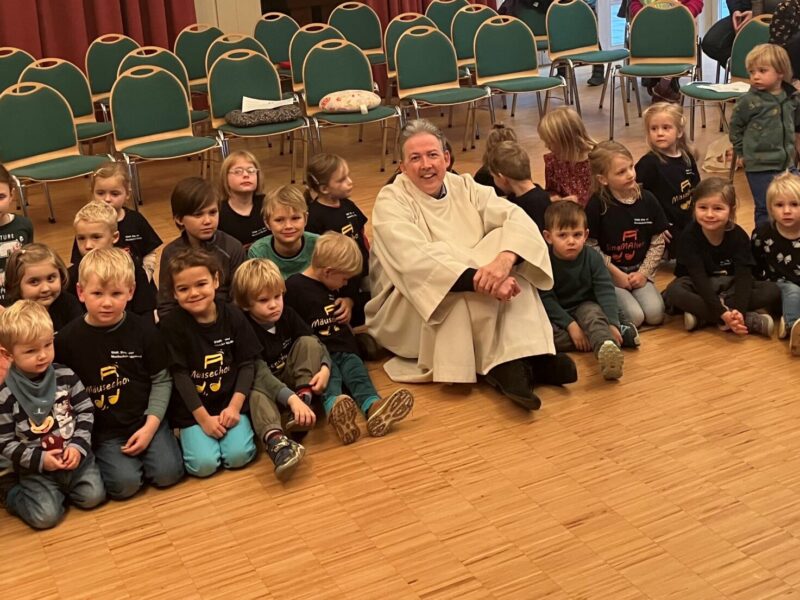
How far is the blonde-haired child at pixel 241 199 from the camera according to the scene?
4.56 meters

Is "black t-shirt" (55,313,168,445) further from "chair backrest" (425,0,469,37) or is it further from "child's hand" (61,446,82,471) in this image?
"chair backrest" (425,0,469,37)

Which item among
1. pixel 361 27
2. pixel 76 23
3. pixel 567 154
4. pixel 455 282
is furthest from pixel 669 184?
pixel 76 23

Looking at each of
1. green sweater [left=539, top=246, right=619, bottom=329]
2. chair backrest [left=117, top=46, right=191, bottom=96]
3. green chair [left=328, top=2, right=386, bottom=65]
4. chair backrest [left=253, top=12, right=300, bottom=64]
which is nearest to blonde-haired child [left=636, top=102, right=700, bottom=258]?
green sweater [left=539, top=246, right=619, bottom=329]

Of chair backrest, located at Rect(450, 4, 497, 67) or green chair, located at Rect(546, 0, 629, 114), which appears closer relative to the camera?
green chair, located at Rect(546, 0, 629, 114)

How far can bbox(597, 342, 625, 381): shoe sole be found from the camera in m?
3.94

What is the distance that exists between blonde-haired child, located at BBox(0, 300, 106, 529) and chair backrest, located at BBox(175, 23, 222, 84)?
5.28 metres

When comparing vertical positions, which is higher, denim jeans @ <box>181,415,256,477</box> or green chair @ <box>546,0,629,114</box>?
green chair @ <box>546,0,629,114</box>

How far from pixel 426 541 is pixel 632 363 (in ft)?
4.89

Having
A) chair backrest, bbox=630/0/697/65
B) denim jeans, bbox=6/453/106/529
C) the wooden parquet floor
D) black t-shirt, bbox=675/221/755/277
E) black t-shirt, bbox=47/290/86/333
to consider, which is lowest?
the wooden parquet floor

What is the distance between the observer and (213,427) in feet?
11.6

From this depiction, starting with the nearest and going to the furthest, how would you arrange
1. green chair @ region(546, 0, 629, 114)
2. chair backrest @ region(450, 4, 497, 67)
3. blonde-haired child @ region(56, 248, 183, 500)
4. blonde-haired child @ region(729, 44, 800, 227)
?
blonde-haired child @ region(56, 248, 183, 500), blonde-haired child @ region(729, 44, 800, 227), green chair @ region(546, 0, 629, 114), chair backrest @ region(450, 4, 497, 67)

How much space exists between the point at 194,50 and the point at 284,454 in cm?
560

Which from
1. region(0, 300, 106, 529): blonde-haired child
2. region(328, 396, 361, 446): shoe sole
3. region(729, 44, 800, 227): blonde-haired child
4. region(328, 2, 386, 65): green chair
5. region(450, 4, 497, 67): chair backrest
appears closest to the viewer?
region(0, 300, 106, 529): blonde-haired child

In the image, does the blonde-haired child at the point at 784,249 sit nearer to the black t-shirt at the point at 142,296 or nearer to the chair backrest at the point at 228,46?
the black t-shirt at the point at 142,296
